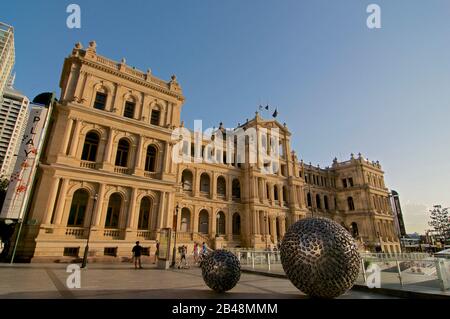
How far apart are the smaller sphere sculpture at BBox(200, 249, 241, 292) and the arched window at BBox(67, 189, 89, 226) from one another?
15571mm

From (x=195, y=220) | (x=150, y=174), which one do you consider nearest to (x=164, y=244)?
(x=150, y=174)

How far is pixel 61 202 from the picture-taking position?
56.7 ft

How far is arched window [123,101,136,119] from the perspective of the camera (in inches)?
901

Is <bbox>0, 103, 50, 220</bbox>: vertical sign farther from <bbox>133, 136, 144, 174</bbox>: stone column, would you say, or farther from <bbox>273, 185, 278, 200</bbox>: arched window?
<bbox>273, 185, 278, 200</bbox>: arched window

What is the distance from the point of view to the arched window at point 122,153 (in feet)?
70.0

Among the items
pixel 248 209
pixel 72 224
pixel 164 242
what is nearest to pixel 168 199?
pixel 164 242

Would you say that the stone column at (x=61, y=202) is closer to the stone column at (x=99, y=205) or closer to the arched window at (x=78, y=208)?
the arched window at (x=78, y=208)

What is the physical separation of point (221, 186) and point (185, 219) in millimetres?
7581

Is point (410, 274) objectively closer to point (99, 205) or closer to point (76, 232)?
point (99, 205)

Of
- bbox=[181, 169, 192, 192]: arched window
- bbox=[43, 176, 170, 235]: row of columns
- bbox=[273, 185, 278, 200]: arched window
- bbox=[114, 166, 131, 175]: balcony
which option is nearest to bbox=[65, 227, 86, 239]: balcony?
bbox=[43, 176, 170, 235]: row of columns

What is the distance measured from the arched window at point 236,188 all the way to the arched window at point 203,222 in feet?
19.1

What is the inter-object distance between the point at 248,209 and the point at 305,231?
28999 mm

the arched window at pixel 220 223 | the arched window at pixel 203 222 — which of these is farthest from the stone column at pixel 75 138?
the arched window at pixel 220 223
